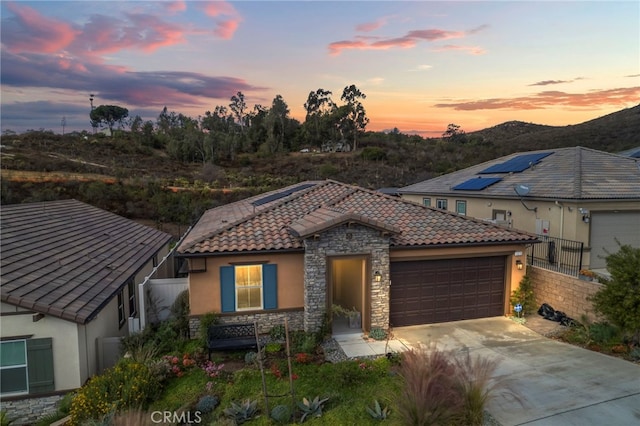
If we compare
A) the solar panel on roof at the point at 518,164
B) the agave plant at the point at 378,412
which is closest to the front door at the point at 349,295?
the agave plant at the point at 378,412

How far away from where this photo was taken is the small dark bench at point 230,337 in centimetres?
986

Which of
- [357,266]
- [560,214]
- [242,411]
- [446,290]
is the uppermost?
[560,214]

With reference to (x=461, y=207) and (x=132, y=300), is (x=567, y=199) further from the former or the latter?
(x=132, y=300)

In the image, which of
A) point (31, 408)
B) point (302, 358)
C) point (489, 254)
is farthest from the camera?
point (489, 254)

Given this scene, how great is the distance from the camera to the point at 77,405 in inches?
282

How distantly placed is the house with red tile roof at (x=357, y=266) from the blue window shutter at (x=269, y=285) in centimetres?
3

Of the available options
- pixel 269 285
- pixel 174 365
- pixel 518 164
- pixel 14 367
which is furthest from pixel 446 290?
pixel 518 164

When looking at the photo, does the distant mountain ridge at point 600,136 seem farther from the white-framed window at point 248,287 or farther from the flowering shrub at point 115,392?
the flowering shrub at point 115,392

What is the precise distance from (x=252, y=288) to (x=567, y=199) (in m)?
12.7

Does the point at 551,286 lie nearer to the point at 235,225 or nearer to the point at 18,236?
the point at 235,225

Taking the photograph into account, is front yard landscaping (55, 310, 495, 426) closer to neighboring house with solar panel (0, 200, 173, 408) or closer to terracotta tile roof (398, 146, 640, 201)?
neighboring house with solar panel (0, 200, 173, 408)

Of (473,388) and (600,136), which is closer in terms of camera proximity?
(473,388)

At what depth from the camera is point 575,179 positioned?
1548 cm

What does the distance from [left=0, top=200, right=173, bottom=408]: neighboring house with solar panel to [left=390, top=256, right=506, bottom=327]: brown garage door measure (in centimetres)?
866
